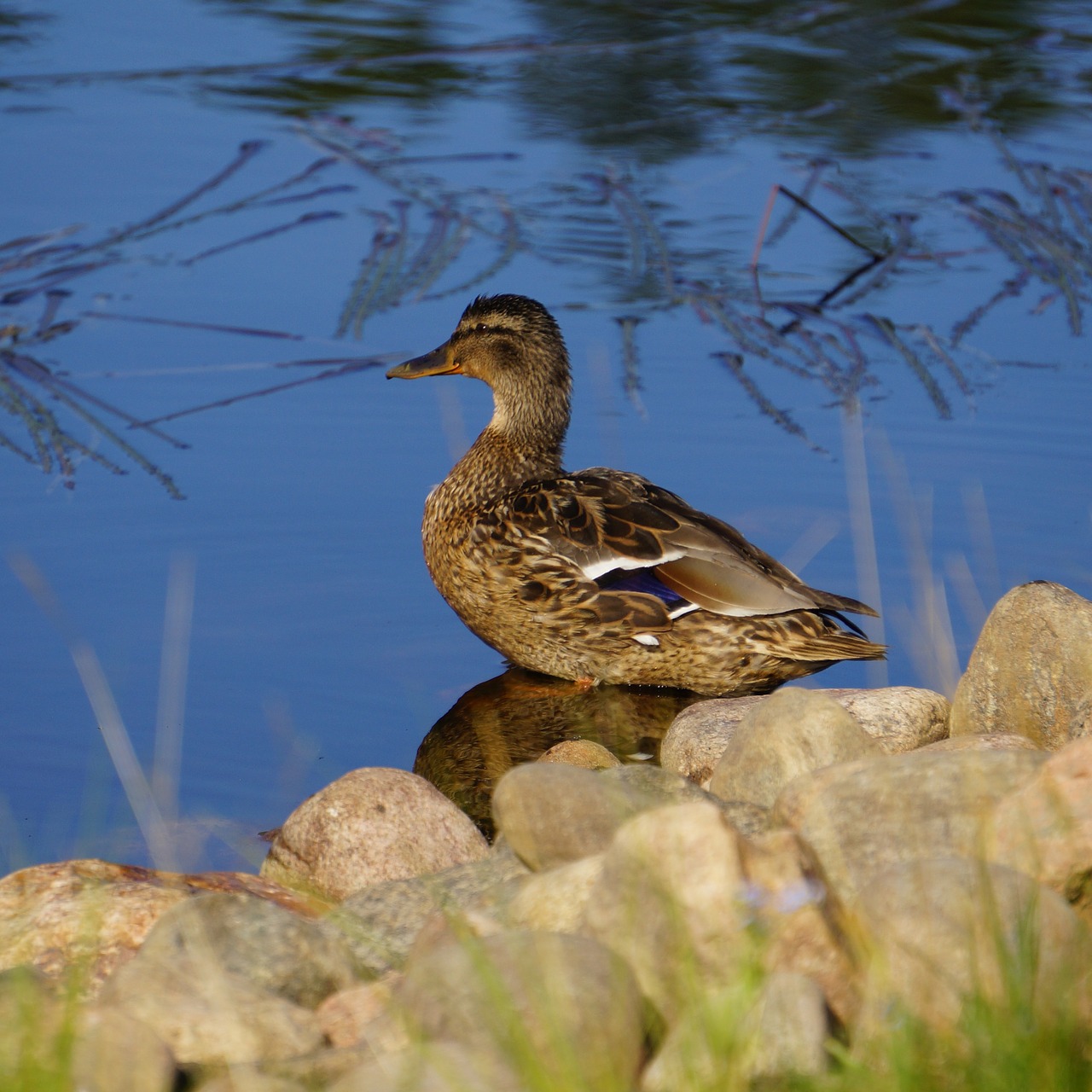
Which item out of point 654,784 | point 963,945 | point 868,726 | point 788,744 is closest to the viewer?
point 963,945

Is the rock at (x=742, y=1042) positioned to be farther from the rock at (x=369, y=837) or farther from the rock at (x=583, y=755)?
the rock at (x=583, y=755)

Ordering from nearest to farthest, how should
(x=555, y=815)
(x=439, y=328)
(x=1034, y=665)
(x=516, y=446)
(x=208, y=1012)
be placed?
(x=208, y=1012) → (x=555, y=815) → (x=1034, y=665) → (x=516, y=446) → (x=439, y=328)

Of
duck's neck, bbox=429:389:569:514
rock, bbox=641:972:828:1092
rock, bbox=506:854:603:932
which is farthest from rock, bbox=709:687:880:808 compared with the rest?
duck's neck, bbox=429:389:569:514

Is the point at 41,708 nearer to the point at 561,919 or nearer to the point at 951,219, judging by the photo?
the point at 561,919

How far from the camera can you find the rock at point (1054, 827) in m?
2.73

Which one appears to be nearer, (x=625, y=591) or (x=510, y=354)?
(x=625, y=591)

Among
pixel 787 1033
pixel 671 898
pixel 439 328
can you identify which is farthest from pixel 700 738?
pixel 439 328

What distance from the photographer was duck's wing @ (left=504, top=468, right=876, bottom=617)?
17.6 ft

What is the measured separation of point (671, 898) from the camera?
2516 millimetres

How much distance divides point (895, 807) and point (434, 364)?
12.4ft

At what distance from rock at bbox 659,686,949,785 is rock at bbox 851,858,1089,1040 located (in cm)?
182

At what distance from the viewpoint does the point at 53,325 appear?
287 inches

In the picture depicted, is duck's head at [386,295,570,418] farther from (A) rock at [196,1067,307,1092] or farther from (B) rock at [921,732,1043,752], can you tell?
(A) rock at [196,1067,307,1092]

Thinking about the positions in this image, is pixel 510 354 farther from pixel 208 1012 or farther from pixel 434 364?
pixel 208 1012
